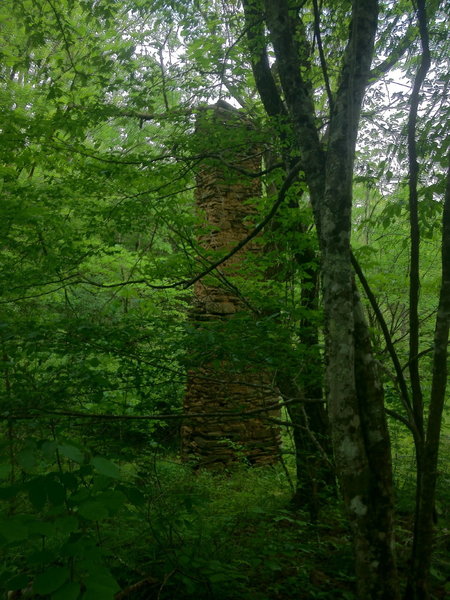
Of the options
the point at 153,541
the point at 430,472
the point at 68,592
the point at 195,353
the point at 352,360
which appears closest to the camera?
the point at 68,592

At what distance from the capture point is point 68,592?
1237 millimetres

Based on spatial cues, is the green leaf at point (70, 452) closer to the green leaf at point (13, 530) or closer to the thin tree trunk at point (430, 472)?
the green leaf at point (13, 530)

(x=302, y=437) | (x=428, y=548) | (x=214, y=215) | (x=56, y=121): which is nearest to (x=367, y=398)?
(x=428, y=548)

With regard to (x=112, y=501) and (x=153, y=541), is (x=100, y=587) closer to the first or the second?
(x=112, y=501)

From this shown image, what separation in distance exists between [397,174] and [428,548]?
4665 millimetres

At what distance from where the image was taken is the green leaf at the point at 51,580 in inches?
48.7

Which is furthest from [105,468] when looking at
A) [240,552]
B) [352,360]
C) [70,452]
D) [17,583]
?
[240,552]

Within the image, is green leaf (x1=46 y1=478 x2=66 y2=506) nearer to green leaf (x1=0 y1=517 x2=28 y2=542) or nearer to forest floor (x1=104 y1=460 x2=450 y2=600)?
green leaf (x1=0 y1=517 x2=28 y2=542)

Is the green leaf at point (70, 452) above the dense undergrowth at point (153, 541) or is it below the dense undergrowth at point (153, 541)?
above

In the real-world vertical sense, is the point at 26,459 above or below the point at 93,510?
above

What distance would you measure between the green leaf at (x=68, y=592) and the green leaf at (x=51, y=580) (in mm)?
14

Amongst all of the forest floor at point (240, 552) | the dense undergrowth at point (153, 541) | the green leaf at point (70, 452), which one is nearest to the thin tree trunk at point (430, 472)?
the forest floor at point (240, 552)

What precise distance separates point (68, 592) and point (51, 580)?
0.22 feet

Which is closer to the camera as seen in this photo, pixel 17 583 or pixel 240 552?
pixel 17 583
